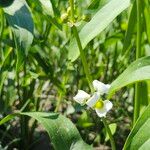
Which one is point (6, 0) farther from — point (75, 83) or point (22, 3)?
point (75, 83)

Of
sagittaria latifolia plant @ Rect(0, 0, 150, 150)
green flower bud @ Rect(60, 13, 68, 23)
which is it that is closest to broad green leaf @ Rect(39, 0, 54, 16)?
sagittaria latifolia plant @ Rect(0, 0, 150, 150)

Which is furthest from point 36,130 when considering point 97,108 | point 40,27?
point 97,108

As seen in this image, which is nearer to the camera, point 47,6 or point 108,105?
point 108,105

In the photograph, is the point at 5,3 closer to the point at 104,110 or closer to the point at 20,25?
the point at 20,25

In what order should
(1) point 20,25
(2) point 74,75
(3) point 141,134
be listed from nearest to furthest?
(3) point 141,134
(1) point 20,25
(2) point 74,75

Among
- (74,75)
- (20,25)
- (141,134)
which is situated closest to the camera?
(141,134)

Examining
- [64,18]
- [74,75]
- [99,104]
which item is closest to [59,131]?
[99,104]

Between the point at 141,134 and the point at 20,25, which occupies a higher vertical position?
the point at 20,25

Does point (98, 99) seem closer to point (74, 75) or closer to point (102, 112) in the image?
point (102, 112)
